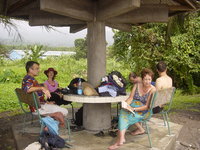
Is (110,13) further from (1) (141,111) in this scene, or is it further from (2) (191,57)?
(2) (191,57)

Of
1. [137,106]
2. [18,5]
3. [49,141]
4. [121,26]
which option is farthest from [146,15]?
[49,141]

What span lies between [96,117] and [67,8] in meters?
2.14

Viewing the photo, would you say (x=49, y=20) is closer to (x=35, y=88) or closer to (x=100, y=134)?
(x=35, y=88)

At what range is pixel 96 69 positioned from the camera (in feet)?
16.9

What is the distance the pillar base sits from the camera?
5121 mm

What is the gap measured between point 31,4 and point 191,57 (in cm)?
975

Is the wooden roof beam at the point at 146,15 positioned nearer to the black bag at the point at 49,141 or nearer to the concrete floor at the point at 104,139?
the concrete floor at the point at 104,139

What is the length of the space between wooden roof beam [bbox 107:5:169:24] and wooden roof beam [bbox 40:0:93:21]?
601mm

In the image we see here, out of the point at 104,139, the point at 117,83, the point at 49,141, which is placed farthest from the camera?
the point at 117,83

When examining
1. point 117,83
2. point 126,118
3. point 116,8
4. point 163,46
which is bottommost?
point 126,118

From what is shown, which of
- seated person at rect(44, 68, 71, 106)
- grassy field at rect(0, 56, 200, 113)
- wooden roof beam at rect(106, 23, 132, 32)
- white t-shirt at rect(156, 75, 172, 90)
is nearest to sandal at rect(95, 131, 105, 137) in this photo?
seated person at rect(44, 68, 71, 106)

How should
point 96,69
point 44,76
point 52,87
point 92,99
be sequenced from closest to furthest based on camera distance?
point 92,99, point 96,69, point 52,87, point 44,76

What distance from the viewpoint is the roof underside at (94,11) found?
4445 mm

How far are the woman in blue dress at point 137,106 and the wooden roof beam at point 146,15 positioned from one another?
153 cm
